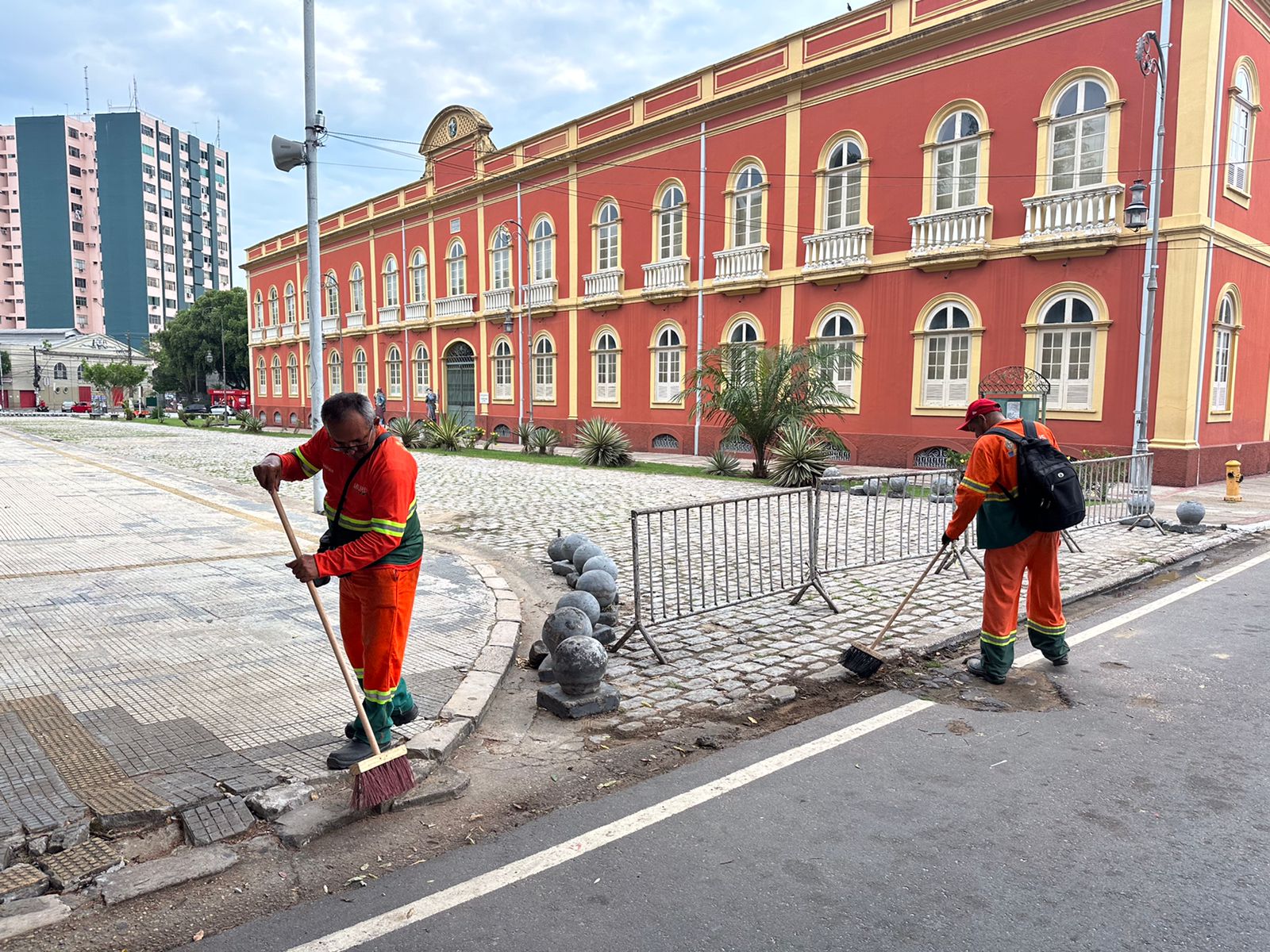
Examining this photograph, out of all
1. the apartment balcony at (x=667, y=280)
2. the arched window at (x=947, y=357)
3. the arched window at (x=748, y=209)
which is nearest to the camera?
the arched window at (x=947, y=357)

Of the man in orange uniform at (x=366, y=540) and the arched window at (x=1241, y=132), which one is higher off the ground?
the arched window at (x=1241, y=132)

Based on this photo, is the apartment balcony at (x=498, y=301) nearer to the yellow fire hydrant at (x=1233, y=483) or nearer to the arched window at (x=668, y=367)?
the arched window at (x=668, y=367)

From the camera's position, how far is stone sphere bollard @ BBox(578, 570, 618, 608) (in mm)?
6527

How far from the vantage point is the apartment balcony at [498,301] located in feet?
103

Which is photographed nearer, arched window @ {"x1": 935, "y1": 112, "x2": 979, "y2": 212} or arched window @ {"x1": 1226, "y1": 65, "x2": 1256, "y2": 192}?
arched window @ {"x1": 1226, "y1": 65, "x2": 1256, "y2": 192}

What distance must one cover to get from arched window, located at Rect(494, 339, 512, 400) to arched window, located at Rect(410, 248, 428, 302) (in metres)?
6.02

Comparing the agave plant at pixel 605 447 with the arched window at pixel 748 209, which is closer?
the agave plant at pixel 605 447

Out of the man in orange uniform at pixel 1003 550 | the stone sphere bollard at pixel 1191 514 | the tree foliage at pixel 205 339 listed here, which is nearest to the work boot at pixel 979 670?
the man in orange uniform at pixel 1003 550

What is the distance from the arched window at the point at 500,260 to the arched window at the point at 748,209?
10.8 metres

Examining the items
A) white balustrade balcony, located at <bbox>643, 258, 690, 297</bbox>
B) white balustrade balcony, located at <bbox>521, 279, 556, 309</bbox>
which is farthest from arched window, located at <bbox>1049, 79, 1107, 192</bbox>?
white balustrade balcony, located at <bbox>521, 279, 556, 309</bbox>

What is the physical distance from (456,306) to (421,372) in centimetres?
422

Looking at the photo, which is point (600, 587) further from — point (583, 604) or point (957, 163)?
point (957, 163)

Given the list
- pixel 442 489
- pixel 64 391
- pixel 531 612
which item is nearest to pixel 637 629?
pixel 531 612

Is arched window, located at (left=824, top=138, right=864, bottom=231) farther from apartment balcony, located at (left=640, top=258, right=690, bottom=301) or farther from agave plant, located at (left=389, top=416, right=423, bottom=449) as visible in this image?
agave plant, located at (left=389, top=416, right=423, bottom=449)
